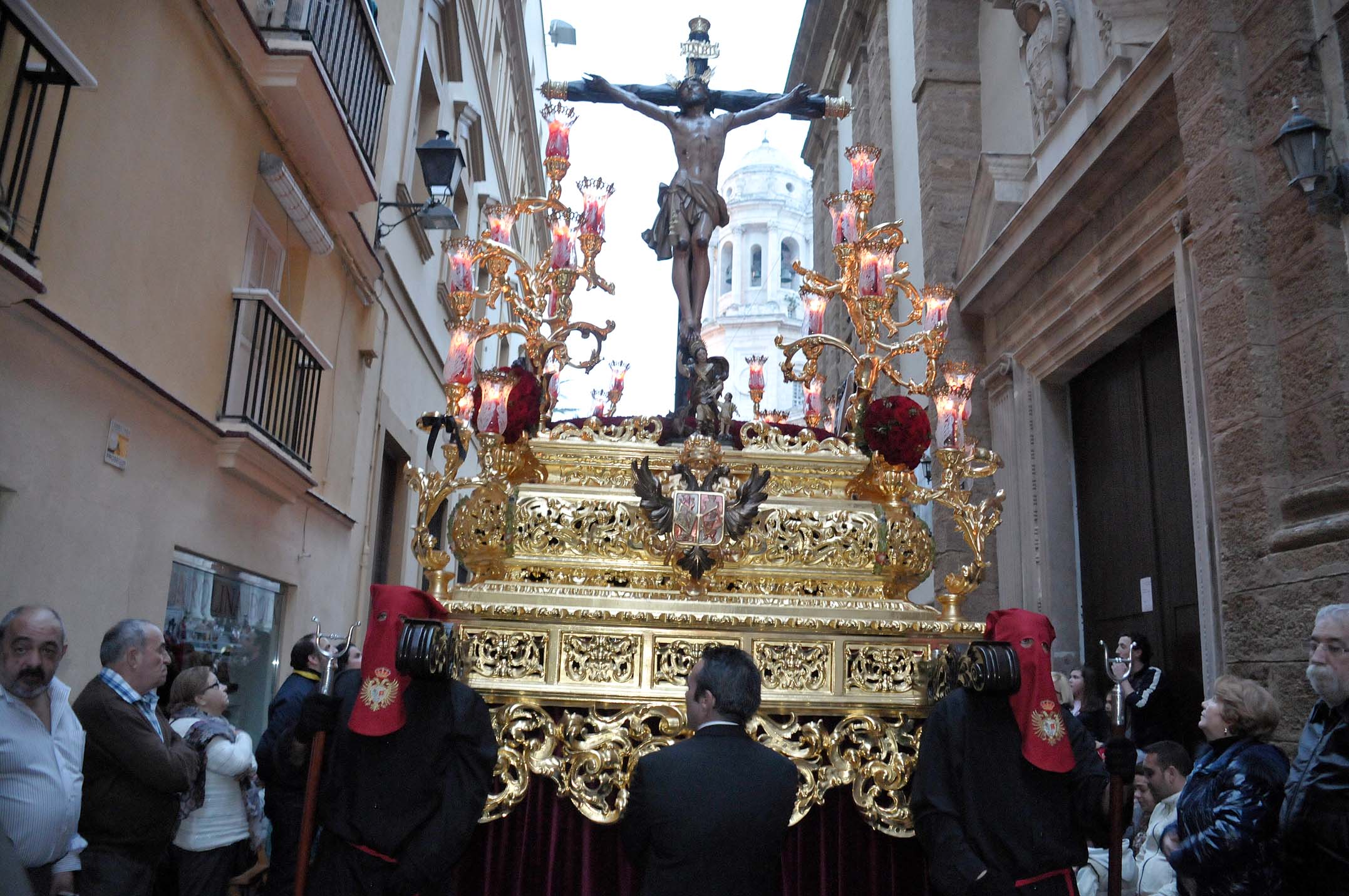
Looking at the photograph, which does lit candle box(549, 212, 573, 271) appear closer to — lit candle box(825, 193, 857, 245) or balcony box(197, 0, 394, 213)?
lit candle box(825, 193, 857, 245)

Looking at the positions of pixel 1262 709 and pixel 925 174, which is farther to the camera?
pixel 925 174

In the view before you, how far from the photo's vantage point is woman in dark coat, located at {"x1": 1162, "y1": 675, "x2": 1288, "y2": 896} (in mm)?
3025

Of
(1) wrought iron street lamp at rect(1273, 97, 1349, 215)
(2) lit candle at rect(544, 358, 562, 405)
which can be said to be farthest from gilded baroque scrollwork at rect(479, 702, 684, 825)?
(1) wrought iron street lamp at rect(1273, 97, 1349, 215)

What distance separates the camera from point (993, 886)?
2.91 m

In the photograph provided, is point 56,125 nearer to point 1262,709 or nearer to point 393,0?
point 1262,709

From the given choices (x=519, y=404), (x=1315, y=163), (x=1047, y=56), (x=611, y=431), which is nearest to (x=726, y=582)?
(x=611, y=431)

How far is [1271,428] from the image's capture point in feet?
15.1

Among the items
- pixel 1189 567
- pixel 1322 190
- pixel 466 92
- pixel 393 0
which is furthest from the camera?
pixel 466 92

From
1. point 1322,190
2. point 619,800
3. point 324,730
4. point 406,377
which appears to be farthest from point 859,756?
point 406,377

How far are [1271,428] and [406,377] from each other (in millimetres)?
7807

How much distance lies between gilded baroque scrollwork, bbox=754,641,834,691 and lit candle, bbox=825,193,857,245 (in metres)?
2.16

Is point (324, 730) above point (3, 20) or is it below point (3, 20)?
below

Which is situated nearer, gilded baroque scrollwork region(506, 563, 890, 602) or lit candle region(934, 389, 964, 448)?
gilded baroque scrollwork region(506, 563, 890, 602)

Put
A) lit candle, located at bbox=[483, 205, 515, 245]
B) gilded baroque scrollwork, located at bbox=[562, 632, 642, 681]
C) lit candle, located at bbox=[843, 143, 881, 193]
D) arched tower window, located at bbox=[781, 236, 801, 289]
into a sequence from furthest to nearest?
1. arched tower window, located at bbox=[781, 236, 801, 289]
2. lit candle, located at bbox=[843, 143, 881, 193]
3. lit candle, located at bbox=[483, 205, 515, 245]
4. gilded baroque scrollwork, located at bbox=[562, 632, 642, 681]
